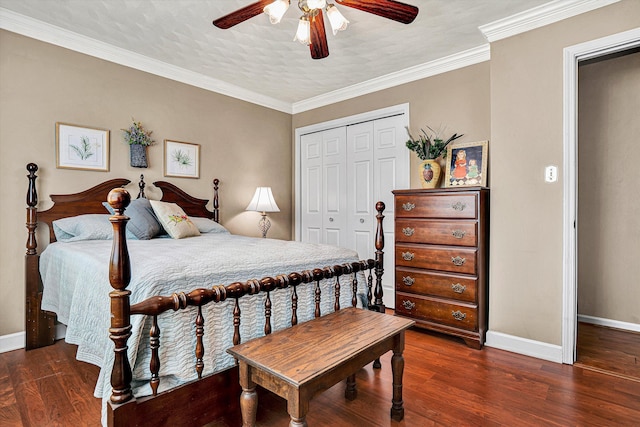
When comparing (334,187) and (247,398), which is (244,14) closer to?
(247,398)

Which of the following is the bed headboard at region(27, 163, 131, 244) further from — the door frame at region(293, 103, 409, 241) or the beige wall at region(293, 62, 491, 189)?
the beige wall at region(293, 62, 491, 189)

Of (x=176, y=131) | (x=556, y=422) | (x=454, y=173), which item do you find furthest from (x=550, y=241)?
(x=176, y=131)

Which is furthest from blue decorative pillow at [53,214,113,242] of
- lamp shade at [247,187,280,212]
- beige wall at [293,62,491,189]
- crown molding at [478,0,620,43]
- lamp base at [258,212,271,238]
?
crown molding at [478,0,620,43]

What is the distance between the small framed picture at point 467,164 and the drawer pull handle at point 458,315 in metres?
1.07

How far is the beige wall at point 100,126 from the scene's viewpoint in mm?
2564

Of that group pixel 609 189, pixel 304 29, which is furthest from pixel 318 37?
pixel 609 189

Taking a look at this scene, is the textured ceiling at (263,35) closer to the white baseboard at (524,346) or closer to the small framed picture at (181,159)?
the small framed picture at (181,159)

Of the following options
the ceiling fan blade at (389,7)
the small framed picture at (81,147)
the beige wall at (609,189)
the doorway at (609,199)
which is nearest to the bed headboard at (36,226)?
the small framed picture at (81,147)

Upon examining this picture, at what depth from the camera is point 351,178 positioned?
408 centimetres

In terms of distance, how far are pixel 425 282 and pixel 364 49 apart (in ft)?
6.93

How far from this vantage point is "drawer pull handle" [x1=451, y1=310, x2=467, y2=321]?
2670mm

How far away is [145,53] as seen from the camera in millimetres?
3146

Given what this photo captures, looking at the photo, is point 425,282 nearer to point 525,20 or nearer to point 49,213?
point 525,20

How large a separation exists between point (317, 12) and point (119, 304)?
1.76 m
